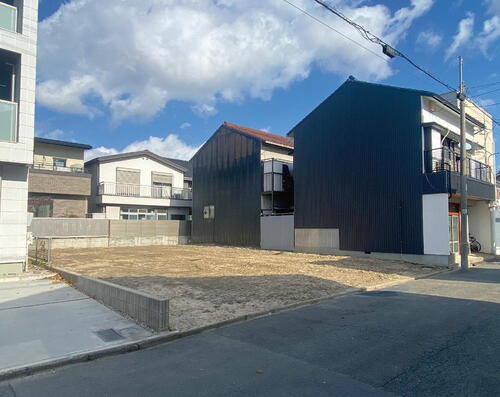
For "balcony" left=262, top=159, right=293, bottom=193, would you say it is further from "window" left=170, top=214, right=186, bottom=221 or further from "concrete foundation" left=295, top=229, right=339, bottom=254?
"window" left=170, top=214, right=186, bottom=221

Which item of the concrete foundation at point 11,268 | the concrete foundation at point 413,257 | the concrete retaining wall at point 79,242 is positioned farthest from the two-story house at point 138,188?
the concrete foundation at point 413,257

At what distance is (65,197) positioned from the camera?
28.5m

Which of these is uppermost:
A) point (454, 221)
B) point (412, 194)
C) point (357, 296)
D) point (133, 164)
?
point (133, 164)

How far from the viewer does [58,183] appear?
27625mm

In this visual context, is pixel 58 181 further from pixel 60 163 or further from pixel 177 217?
pixel 177 217

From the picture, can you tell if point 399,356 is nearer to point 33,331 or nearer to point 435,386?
point 435,386

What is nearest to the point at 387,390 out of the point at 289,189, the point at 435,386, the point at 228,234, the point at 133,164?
the point at 435,386

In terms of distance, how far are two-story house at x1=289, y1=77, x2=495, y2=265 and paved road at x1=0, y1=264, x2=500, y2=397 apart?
979 cm

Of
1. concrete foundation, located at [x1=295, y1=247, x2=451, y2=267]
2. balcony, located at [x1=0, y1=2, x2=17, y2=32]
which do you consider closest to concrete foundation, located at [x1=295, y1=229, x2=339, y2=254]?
concrete foundation, located at [x1=295, y1=247, x2=451, y2=267]

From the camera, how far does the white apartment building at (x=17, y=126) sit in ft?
36.4

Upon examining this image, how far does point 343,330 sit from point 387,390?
94.4 inches

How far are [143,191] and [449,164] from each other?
79.7 ft

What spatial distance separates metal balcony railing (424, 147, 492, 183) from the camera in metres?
17.2

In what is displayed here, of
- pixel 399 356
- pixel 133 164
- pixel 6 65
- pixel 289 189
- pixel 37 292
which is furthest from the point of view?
pixel 133 164
